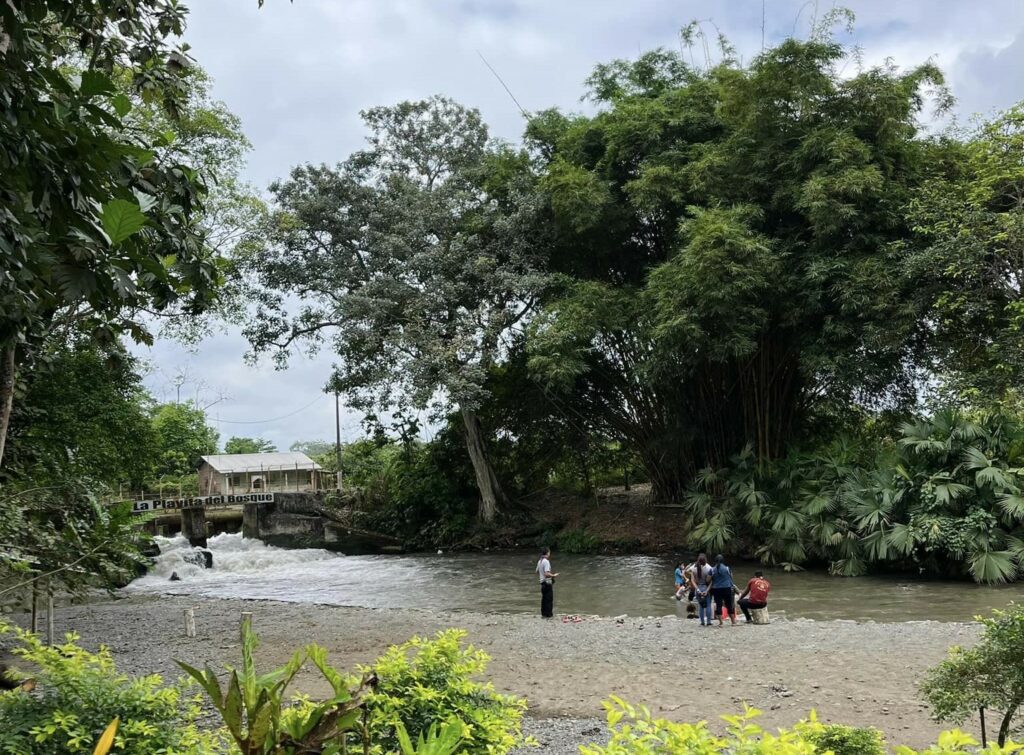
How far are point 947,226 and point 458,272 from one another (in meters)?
12.5

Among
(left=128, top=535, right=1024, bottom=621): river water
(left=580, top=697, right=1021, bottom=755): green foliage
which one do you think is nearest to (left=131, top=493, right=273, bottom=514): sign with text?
(left=128, top=535, right=1024, bottom=621): river water

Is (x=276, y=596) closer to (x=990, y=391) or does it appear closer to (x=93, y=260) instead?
(x=990, y=391)

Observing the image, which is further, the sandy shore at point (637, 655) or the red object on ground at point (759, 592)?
the red object on ground at point (759, 592)

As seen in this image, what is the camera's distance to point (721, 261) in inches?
657

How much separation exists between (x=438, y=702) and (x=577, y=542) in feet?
72.3

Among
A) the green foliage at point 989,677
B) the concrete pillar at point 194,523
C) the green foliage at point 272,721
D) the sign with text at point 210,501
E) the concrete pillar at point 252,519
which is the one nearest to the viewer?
the green foliage at point 272,721

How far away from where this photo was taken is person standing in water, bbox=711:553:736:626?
11992 mm

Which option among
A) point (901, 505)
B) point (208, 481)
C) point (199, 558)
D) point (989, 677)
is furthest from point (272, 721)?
point (208, 481)

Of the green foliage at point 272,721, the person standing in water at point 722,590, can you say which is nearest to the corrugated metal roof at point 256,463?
the person standing in water at point 722,590

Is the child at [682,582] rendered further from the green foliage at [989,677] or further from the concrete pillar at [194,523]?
the concrete pillar at [194,523]

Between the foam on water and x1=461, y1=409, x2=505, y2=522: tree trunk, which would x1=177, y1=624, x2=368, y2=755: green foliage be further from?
x1=461, y1=409, x2=505, y2=522: tree trunk

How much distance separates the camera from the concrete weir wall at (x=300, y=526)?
30.2 meters

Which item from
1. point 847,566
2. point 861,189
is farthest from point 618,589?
point 861,189

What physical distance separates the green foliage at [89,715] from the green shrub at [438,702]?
693 millimetres
